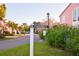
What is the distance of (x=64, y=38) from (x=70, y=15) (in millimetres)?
319

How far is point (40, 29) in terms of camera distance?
353cm

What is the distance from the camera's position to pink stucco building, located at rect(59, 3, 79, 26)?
3.51 meters

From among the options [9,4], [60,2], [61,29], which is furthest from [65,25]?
[9,4]

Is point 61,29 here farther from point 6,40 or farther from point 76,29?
point 6,40

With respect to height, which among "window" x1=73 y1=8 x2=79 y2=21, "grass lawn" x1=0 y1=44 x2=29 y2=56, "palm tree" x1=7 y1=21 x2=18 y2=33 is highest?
"window" x1=73 y1=8 x2=79 y2=21

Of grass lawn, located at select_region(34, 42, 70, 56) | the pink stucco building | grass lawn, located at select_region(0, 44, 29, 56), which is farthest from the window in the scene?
grass lawn, located at select_region(0, 44, 29, 56)

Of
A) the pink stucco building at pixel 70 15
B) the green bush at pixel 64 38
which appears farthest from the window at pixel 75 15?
the green bush at pixel 64 38

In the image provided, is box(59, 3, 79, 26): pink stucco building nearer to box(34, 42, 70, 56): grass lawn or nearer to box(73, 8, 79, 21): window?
box(73, 8, 79, 21): window

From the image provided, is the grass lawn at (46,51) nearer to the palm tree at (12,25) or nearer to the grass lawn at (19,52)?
the grass lawn at (19,52)

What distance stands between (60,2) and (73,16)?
26cm

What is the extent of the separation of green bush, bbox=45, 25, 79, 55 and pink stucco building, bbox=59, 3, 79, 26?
0.24ft

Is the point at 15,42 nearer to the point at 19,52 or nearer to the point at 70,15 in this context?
the point at 19,52

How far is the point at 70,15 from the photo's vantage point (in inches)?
140

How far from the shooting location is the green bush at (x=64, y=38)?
3.46 m
